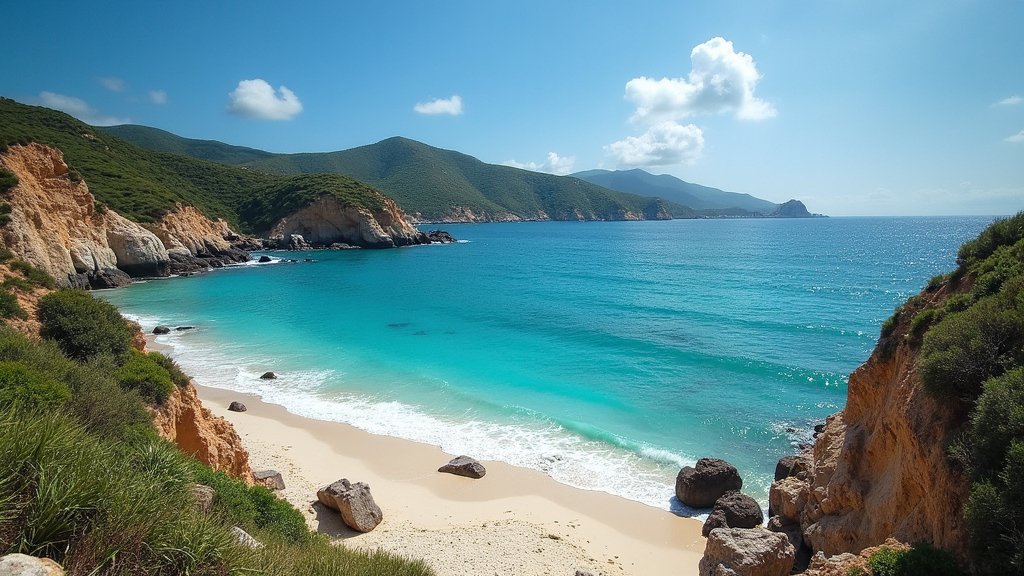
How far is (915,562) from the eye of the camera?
6.03m

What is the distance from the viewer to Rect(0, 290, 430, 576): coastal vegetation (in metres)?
3.88

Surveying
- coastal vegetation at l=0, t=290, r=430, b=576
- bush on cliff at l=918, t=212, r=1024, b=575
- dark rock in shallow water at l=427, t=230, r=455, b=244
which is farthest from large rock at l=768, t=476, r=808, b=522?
dark rock in shallow water at l=427, t=230, r=455, b=244

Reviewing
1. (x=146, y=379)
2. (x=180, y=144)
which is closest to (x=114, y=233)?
(x=146, y=379)

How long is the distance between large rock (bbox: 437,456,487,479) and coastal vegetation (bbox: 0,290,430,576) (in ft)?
19.8

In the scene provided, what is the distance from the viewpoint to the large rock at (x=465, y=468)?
14961 mm

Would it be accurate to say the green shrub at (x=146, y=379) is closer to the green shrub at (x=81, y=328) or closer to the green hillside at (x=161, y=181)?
the green shrub at (x=81, y=328)

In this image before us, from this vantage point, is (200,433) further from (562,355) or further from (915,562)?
(562,355)

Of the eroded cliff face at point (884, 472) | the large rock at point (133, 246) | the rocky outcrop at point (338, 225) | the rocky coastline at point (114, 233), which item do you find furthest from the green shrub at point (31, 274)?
the rocky outcrop at point (338, 225)

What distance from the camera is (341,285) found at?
5025 centimetres

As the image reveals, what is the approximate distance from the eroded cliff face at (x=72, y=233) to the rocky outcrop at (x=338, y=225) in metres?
28.0

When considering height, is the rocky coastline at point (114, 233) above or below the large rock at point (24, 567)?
above

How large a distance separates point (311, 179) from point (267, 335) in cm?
7233

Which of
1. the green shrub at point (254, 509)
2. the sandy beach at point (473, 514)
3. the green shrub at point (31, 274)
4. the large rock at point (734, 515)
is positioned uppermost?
the green shrub at point (31, 274)

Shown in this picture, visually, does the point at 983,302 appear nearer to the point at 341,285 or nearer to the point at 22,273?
the point at 22,273
